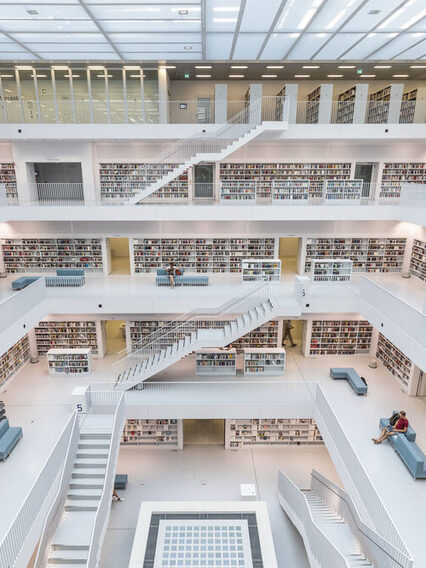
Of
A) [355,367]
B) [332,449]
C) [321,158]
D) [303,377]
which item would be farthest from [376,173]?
[332,449]

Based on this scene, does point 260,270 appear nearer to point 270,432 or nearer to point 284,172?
point 284,172

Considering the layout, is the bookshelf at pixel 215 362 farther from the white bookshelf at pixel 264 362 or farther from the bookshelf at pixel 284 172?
the bookshelf at pixel 284 172

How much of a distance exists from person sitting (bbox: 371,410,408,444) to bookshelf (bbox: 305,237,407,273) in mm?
6782

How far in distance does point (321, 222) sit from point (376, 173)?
→ 9.26ft

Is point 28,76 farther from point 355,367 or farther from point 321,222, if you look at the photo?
point 355,367

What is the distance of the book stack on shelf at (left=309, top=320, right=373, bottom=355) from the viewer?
13484mm

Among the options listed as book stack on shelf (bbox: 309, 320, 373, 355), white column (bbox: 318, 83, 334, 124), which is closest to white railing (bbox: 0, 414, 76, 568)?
book stack on shelf (bbox: 309, 320, 373, 355)

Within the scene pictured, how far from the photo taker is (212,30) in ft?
32.4

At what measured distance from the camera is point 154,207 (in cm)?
1266

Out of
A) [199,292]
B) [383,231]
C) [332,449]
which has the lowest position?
[332,449]

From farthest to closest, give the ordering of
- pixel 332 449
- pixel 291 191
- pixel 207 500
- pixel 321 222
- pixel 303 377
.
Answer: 1. pixel 321 222
2. pixel 291 191
3. pixel 303 377
4. pixel 207 500
5. pixel 332 449

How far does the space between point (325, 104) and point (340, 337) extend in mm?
8102

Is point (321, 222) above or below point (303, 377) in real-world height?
above

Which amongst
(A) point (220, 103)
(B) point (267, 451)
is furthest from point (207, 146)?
(B) point (267, 451)
